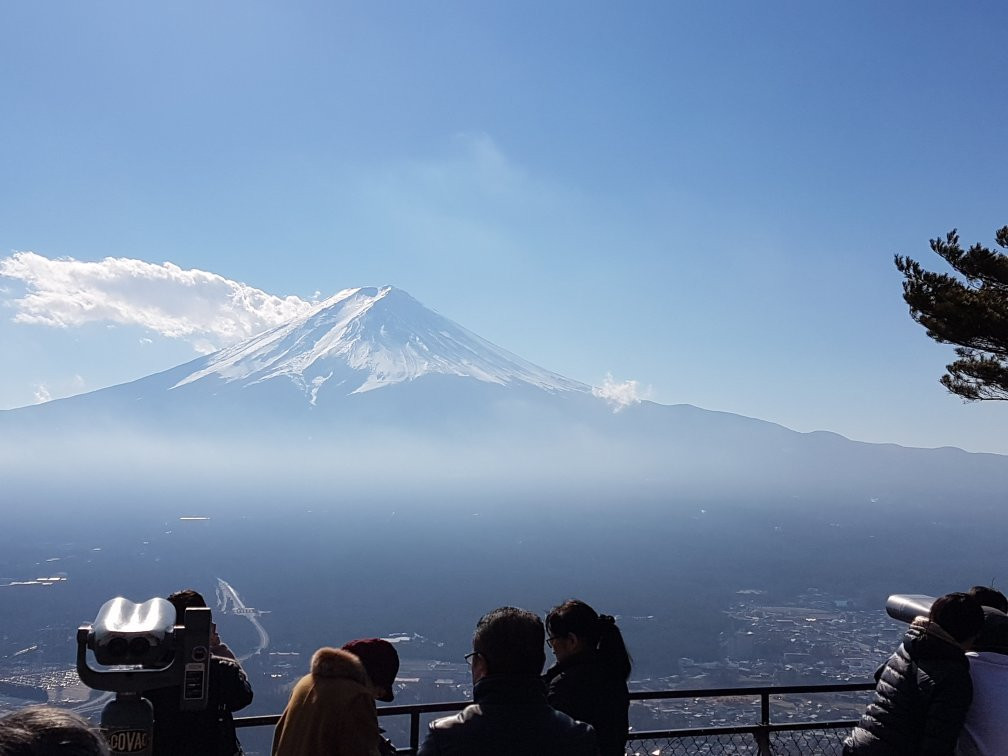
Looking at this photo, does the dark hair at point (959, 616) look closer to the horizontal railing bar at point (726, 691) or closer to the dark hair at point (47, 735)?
the horizontal railing bar at point (726, 691)

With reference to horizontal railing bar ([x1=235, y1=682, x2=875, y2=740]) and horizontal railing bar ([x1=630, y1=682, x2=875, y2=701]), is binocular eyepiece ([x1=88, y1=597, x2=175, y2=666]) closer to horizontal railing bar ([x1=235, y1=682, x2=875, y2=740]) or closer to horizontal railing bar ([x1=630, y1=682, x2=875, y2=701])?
horizontal railing bar ([x1=235, y1=682, x2=875, y2=740])

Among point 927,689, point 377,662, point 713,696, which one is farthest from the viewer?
point 713,696

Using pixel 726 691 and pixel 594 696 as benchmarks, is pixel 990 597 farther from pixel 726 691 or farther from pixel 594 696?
pixel 594 696

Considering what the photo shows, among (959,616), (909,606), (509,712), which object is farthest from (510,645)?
(909,606)

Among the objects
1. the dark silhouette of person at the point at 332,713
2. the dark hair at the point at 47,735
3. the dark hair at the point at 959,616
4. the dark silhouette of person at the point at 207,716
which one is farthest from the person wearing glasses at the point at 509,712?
the dark hair at the point at 959,616

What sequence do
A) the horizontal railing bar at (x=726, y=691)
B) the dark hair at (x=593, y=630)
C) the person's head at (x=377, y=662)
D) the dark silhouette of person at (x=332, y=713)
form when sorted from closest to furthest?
the dark silhouette of person at (x=332, y=713) < the person's head at (x=377, y=662) < the dark hair at (x=593, y=630) < the horizontal railing bar at (x=726, y=691)

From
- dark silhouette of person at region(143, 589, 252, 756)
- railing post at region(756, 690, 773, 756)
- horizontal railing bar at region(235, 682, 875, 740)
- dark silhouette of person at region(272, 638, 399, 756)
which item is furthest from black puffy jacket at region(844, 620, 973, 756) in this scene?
dark silhouette of person at region(143, 589, 252, 756)
